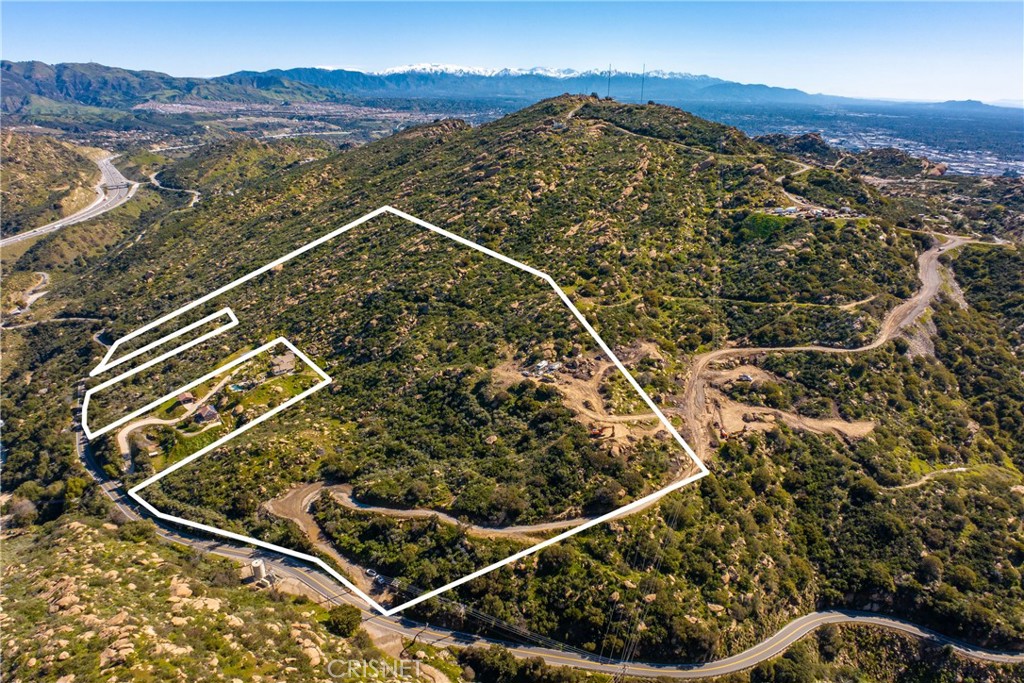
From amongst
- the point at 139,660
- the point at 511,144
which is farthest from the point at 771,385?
the point at 511,144

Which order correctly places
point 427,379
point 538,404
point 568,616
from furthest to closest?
point 427,379
point 538,404
point 568,616

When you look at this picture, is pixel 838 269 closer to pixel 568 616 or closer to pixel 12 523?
pixel 568 616

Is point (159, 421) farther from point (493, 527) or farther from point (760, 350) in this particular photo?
point (760, 350)

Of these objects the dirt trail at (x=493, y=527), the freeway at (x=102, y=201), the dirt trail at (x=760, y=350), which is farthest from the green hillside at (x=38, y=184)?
the dirt trail at (x=760, y=350)

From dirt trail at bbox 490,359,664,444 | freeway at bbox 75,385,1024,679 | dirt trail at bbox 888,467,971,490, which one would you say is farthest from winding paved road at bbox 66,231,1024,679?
dirt trail at bbox 490,359,664,444

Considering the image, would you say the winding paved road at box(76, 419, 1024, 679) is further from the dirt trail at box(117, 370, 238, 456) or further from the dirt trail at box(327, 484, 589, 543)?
the dirt trail at box(117, 370, 238, 456)

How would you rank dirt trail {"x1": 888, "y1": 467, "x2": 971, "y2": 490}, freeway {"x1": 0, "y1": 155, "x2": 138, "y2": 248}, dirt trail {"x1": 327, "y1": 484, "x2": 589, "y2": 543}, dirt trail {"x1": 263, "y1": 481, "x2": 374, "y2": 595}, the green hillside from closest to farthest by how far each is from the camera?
dirt trail {"x1": 263, "y1": 481, "x2": 374, "y2": 595} → dirt trail {"x1": 327, "y1": 484, "x2": 589, "y2": 543} → dirt trail {"x1": 888, "y1": 467, "x2": 971, "y2": 490} → freeway {"x1": 0, "y1": 155, "x2": 138, "y2": 248} → the green hillside

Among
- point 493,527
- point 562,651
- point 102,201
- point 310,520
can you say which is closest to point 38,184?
point 102,201

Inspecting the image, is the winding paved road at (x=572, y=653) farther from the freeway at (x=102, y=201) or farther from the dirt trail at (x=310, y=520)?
the freeway at (x=102, y=201)
